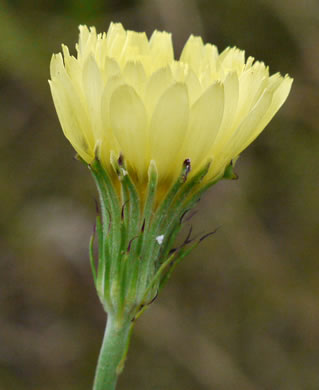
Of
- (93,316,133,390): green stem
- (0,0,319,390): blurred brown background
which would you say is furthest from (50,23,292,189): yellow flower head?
(0,0,319,390): blurred brown background

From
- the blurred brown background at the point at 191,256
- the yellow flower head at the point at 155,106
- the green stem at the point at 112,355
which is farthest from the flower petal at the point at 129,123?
the blurred brown background at the point at 191,256

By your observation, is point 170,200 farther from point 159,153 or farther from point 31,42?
point 31,42

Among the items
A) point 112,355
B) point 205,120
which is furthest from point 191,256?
point 205,120

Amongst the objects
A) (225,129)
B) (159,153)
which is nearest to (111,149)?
(159,153)

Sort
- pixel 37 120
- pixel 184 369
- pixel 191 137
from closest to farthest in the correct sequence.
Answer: pixel 191 137 < pixel 184 369 < pixel 37 120

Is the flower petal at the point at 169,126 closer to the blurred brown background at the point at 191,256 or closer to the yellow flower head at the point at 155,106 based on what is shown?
the yellow flower head at the point at 155,106

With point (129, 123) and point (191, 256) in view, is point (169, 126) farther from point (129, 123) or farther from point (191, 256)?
point (191, 256)
